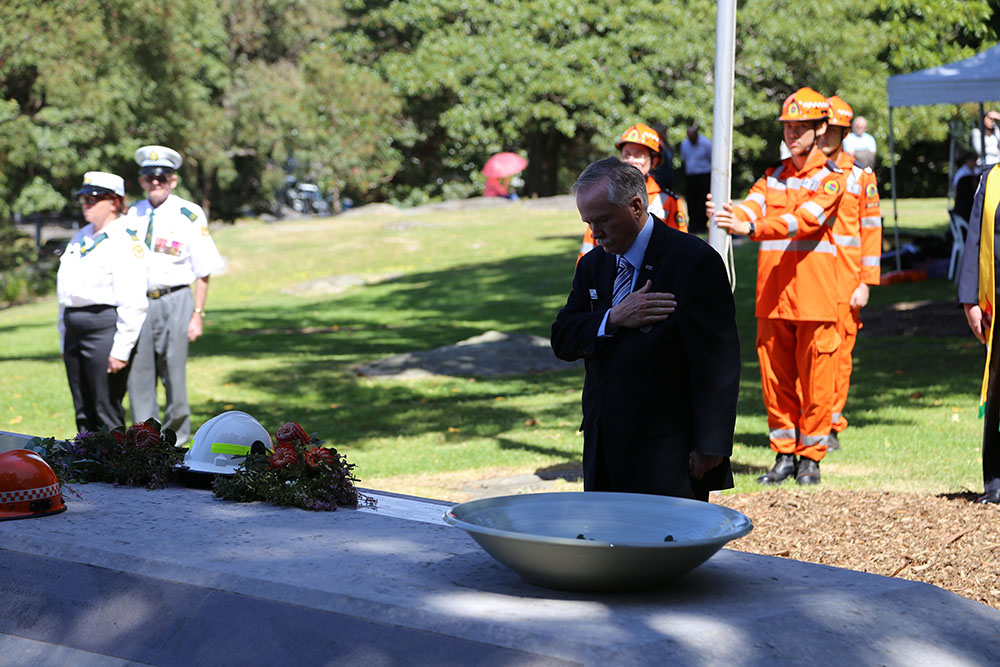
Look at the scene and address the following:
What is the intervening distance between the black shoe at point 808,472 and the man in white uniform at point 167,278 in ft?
14.5

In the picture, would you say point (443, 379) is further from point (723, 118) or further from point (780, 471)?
point (723, 118)

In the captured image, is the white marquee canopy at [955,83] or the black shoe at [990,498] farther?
the white marquee canopy at [955,83]

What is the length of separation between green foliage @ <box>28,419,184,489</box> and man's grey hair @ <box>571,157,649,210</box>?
2411 millimetres

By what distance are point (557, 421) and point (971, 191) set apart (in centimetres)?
750

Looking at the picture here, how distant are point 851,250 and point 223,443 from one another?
445 cm

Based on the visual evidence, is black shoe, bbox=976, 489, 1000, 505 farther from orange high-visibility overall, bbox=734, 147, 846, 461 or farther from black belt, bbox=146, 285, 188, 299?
black belt, bbox=146, 285, 188, 299

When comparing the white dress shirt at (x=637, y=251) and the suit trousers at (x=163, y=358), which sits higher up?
the white dress shirt at (x=637, y=251)

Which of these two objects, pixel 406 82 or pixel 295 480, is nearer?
pixel 295 480

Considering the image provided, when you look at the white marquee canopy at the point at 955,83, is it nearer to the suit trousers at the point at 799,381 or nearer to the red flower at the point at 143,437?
the suit trousers at the point at 799,381

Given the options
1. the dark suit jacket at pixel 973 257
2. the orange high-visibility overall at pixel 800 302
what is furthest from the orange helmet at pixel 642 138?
the dark suit jacket at pixel 973 257

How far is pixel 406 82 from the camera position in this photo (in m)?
41.9

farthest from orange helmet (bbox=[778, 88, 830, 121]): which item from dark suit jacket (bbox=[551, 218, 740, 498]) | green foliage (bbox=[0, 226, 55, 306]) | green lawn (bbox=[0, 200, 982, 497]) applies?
green foliage (bbox=[0, 226, 55, 306])

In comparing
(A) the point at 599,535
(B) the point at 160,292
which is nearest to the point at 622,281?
(A) the point at 599,535

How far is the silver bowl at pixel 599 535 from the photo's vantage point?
133 inches
